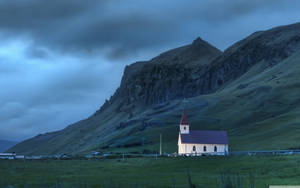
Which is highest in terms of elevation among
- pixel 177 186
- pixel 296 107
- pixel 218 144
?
pixel 296 107

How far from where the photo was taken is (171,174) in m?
64.3

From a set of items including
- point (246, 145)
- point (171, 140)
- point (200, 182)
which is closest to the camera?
point (200, 182)

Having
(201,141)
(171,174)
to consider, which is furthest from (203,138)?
(171,174)

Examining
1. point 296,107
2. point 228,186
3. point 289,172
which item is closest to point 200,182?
point 289,172

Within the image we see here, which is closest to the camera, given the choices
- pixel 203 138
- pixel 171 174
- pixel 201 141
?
pixel 171 174

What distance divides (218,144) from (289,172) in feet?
227

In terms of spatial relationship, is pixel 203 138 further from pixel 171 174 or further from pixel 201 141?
pixel 171 174

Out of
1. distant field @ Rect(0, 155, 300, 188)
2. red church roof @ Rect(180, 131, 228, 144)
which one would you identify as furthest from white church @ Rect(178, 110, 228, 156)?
distant field @ Rect(0, 155, 300, 188)

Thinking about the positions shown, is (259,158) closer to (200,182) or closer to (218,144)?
(200,182)

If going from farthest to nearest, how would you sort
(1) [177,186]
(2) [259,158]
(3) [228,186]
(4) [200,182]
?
(2) [259,158] < (4) [200,182] < (1) [177,186] < (3) [228,186]

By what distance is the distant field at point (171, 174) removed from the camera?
50312mm

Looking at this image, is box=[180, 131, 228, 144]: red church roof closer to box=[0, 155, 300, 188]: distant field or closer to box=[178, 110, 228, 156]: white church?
box=[178, 110, 228, 156]: white church

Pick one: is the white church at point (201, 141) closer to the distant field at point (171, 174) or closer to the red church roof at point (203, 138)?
the red church roof at point (203, 138)

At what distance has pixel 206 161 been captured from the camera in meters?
84.2
